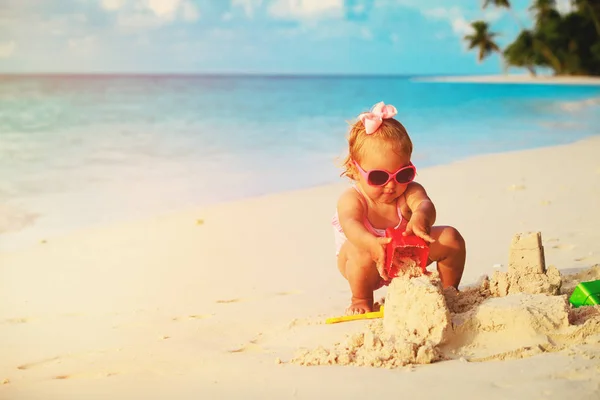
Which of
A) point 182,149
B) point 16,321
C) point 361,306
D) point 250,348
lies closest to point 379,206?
point 361,306

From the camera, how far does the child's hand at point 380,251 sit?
2.62 meters

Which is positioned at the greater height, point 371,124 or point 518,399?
point 371,124

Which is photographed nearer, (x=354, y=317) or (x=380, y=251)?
(x=380, y=251)

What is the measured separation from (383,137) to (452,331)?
84cm

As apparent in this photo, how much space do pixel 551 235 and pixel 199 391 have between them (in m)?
2.73

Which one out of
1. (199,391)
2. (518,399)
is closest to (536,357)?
(518,399)

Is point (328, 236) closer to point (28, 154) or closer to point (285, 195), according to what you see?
point (285, 195)

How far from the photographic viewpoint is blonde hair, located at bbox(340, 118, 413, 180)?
2803mm

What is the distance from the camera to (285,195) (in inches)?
263

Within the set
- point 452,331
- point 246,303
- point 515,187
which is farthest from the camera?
point 515,187

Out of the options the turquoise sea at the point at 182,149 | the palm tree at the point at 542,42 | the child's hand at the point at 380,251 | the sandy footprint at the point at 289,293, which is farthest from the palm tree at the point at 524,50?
the child's hand at the point at 380,251

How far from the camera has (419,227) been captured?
2.69 m

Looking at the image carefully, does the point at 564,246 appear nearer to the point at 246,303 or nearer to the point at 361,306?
the point at 361,306

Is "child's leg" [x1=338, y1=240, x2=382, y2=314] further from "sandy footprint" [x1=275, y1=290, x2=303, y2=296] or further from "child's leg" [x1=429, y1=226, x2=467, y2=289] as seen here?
"sandy footprint" [x1=275, y1=290, x2=303, y2=296]
